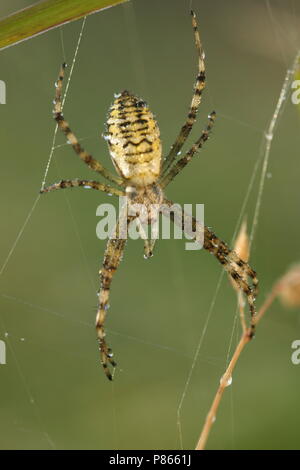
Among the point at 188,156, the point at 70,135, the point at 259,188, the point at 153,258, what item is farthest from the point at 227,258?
the point at 259,188

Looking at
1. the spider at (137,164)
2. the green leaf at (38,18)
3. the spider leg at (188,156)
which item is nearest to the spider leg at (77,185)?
the spider at (137,164)

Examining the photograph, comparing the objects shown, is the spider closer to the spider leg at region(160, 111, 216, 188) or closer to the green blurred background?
the spider leg at region(160, 111, 216, 188)

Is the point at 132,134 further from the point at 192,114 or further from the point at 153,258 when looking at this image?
the point at 153,258

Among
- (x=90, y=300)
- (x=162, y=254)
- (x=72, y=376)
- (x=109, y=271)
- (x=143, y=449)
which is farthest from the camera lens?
(x=162, y=254)

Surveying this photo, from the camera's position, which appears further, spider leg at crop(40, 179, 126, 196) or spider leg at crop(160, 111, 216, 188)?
spider leg at crop(160, 111, 216, 188)

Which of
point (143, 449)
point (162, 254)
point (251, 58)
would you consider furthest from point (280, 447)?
point (251, 58)

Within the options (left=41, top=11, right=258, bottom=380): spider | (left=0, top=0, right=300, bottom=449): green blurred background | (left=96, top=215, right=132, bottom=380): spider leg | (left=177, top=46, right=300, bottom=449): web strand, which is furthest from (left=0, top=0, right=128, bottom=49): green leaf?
(left=177, top=46, right=300, bottom=449): web strand
